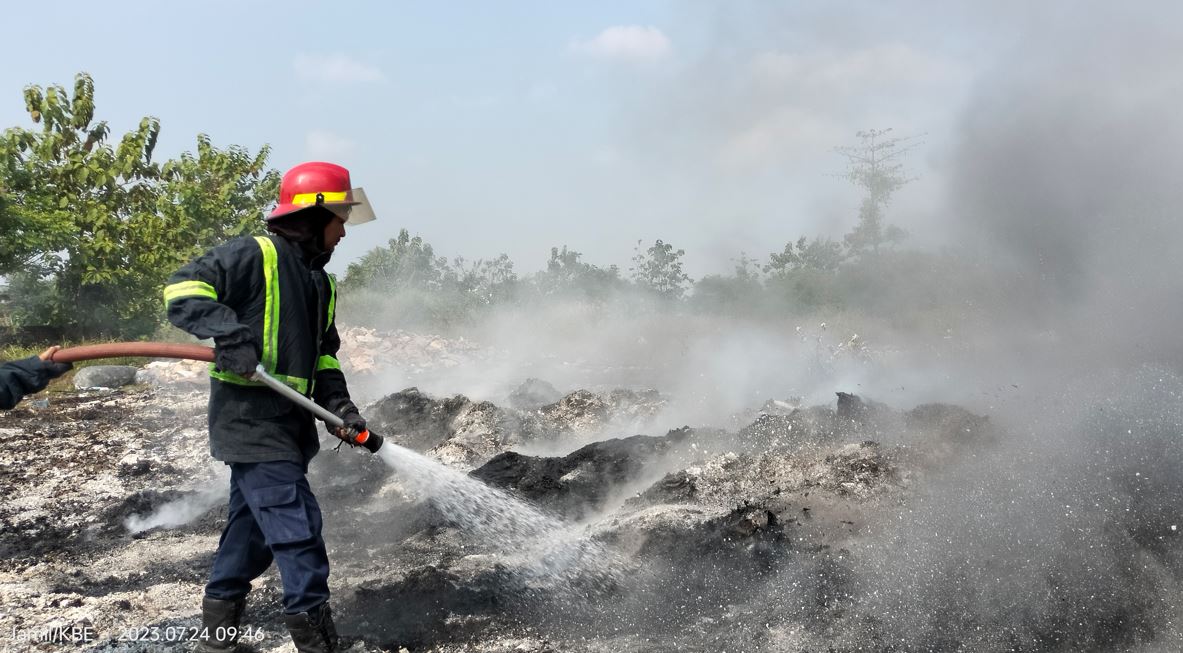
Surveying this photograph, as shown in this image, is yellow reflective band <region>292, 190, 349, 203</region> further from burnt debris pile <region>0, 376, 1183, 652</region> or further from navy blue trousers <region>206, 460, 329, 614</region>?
burnt debris pile <region>0, 376, 1183, 652</region>

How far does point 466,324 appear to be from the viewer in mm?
18453

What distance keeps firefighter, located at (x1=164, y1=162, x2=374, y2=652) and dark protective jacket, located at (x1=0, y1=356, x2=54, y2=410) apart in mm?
439

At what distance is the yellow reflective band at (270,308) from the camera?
2.78m

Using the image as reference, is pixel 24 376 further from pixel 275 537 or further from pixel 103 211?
pixel 103 211

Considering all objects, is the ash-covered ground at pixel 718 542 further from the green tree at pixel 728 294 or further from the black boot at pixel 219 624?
the green tree at pixel 728 294

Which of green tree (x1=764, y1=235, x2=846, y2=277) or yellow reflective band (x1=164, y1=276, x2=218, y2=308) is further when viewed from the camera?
green tree (x1=764, y1=235, x2=846, y2=277)

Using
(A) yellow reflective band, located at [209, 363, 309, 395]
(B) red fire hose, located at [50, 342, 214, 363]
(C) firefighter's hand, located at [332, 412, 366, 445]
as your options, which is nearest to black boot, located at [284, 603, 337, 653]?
(C) firefighter's hand, located at [332, 412, 366, 445]

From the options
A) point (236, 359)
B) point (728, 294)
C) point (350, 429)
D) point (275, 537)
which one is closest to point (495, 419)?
point (350, 429)

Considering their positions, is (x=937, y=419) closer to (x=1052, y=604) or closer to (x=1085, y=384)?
(x=1085, y=384)

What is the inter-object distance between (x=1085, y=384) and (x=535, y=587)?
13.7 ft

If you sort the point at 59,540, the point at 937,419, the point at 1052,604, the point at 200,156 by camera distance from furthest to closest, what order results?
1. the point at 200,156
2. the point at 937,419
3. the point at 59,540
4. the point at 1052,604

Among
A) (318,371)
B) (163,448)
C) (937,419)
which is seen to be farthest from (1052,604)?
(163,448)

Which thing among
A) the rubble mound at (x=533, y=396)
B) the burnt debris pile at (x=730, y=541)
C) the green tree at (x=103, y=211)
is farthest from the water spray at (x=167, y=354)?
the green tree at (x=103, y=211)

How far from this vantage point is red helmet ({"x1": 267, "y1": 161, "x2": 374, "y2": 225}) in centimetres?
294
